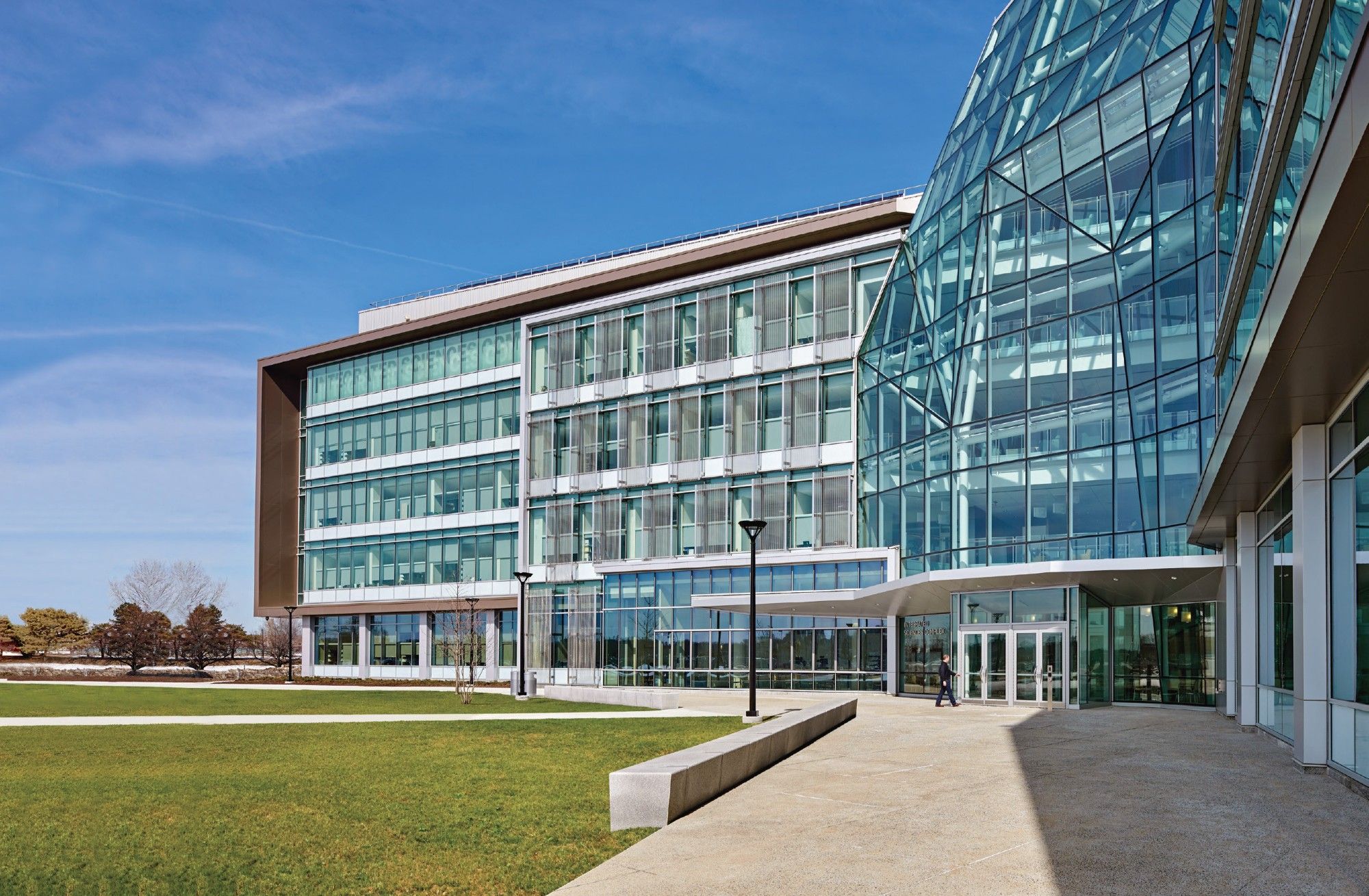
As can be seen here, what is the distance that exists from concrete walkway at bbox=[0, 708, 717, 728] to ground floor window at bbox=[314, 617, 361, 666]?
1564 inches

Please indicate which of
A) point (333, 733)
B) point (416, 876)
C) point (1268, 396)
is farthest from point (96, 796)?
point (1268, 396)

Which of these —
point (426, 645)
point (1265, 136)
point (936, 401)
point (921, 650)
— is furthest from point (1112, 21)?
point (426, 645)

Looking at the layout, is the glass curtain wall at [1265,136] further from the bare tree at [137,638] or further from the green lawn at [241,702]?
the bare tree at [137,638]

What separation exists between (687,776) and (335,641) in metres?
63.5

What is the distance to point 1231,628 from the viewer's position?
92.9 ft

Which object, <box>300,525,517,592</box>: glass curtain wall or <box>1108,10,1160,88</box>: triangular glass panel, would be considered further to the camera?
<box>300,525,517,592</box>: glass curtain wall

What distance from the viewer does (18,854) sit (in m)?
11.5

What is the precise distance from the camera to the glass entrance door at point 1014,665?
34.9 meters

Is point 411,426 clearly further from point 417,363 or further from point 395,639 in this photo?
point 395,639

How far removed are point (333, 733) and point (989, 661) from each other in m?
18.9

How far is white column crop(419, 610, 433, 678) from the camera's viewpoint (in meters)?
68.1

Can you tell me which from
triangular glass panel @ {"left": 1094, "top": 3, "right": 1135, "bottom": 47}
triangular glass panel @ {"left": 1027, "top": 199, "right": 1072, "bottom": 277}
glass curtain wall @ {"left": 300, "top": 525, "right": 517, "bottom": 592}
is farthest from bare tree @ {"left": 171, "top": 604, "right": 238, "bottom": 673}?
triangular glass panel @ {"left": 1094, "top": 3, "right": 1135, "bottom": 47}

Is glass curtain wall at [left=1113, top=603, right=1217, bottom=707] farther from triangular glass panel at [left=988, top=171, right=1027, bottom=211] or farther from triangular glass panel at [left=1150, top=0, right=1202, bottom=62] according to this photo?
triangular glass panel at [left=1150, top=0, right=1202, bottom=62]

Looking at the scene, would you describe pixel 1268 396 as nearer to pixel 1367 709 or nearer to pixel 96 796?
pixel 1367 709
